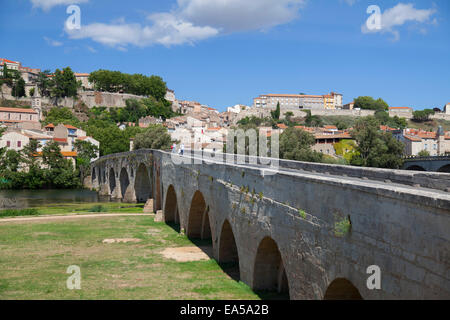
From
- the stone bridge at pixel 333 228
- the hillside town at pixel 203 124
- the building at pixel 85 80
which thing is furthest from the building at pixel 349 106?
the stone bridge at pixel 333 228

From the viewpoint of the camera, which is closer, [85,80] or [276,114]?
[276,114]

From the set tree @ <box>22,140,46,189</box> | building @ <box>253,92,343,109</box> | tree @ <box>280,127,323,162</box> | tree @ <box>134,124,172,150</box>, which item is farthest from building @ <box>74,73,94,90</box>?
tree @ <box>280,127,323,162</box>

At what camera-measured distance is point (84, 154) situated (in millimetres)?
67938

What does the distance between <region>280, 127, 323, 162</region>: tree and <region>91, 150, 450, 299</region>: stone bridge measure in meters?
25.5

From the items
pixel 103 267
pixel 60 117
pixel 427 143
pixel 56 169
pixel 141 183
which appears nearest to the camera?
pixel 103 267

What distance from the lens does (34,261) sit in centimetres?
1642

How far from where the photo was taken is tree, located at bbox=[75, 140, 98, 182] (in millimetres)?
65625

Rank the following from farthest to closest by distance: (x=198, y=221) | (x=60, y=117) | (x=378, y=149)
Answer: (x=60, y=117)
(x=378, y=149)
(x=198, y=221)

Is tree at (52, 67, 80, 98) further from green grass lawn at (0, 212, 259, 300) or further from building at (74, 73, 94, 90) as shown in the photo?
green grass lawn at (0, 212, 259, 300)

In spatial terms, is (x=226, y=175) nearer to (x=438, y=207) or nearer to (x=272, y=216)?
(x=272, y=216)

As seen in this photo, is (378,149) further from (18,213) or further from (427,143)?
(18,213)

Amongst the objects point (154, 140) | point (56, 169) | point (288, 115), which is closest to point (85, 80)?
point (288, 115)

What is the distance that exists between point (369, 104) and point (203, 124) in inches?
2601

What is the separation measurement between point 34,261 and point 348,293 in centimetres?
1314
